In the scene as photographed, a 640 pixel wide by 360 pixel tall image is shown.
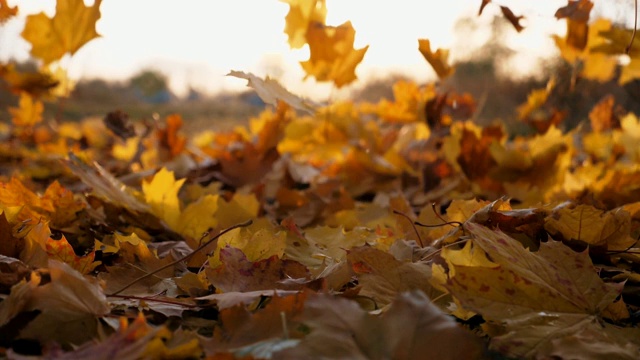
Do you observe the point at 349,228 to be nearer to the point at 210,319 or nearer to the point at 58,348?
the point at 210,319

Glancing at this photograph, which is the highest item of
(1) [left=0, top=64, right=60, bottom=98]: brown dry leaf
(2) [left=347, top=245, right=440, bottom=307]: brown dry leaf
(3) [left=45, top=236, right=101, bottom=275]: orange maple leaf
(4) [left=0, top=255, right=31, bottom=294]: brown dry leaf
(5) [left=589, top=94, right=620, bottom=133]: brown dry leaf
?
(1) [left=0, top=64, right=60, bottom=98]: brown dry leaf

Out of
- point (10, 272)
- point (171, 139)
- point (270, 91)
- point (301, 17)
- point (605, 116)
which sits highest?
point (301, 17)

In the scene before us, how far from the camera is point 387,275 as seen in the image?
0.58m

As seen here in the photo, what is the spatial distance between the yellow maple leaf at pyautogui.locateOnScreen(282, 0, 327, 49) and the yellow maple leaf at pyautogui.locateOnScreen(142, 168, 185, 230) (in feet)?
1.43

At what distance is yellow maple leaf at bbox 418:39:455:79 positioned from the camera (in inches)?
48.6

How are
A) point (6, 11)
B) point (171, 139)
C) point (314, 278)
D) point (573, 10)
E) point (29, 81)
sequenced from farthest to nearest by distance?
point (171, 139), point (29, 81), point (6, 11), point (573, 10), point (314, 278)

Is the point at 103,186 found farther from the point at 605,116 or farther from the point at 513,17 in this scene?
the point at 605,116

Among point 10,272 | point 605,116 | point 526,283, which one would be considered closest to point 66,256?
point 10,272

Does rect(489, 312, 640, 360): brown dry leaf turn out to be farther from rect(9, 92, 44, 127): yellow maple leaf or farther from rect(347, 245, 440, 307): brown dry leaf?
rect(9, 92, 44, 127): yellow maple leaf

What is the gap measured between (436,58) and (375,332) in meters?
0.99

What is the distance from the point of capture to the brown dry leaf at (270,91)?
2.63 ft

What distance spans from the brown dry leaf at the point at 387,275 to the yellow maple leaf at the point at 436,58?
752mm

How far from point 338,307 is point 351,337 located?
24 mm

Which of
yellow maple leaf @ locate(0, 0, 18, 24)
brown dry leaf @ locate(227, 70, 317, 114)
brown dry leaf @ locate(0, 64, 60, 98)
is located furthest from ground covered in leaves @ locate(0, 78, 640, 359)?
brown dry leaf @ locate(0, 64, 60, 98)
